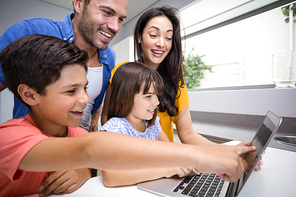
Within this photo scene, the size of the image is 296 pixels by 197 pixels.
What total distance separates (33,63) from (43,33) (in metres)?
0.57

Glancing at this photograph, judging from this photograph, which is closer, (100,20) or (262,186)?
(262,186)

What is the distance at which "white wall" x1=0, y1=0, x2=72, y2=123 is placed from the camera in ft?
9.53

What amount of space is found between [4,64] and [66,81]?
0.19 meters

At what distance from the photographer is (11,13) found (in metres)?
2.98

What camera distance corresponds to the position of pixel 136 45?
3.96ft

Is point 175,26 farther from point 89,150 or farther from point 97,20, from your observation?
point 89,150

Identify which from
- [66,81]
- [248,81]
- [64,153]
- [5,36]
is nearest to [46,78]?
[66,81]

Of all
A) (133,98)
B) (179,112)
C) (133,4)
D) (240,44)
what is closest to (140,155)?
(133,98)

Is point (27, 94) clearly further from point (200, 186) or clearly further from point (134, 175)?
point (200, 186)

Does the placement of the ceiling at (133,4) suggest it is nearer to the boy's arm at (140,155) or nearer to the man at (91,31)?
the man at (91,31)

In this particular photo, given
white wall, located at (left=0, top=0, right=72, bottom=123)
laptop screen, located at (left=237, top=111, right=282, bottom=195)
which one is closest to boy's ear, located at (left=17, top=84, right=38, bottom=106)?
laptop screen, located at (left=237, top=111, right=282, bottom=195)

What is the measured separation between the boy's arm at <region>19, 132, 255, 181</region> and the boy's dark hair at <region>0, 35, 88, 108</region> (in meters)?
0.27

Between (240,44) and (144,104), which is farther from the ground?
(240,44)

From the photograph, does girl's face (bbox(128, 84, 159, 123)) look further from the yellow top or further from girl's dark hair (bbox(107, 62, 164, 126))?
the yellow top
